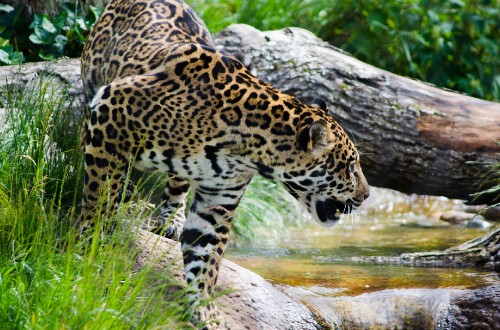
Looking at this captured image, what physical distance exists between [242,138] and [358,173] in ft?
2.70

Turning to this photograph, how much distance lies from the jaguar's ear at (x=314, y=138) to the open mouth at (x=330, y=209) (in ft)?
1.27

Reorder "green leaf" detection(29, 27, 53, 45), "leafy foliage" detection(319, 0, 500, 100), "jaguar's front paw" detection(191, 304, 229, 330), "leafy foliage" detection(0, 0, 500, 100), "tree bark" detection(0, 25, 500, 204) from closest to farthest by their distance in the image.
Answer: "jaguar's front paw" detection(191, 304, 229, 330) → "tree bark" detection(0, 25, 500, 204) → "green leaf" detection(29, 27, 53, 45) → "leafy foliage" detection(0, 0, 500, 100) → "leafy foliage" detection(319, 0, 500, 100)

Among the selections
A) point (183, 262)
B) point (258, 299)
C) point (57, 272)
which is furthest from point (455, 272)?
point (57, 272)

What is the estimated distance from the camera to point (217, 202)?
5922mm

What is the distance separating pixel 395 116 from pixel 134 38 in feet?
9.27

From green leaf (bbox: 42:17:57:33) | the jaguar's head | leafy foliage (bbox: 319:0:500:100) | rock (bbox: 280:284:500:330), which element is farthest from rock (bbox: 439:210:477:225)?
green leaf (bbox: 42:17:57:33)

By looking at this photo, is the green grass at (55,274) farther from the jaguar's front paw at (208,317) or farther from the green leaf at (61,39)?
the green leaf at (61,39)

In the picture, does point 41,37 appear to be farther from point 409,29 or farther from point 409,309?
point 409,29

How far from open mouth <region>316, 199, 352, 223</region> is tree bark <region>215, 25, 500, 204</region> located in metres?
2.34

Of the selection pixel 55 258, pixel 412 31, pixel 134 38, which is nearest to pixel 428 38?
pixel 412 31

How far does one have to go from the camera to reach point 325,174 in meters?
5.69

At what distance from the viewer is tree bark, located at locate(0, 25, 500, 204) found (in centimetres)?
816

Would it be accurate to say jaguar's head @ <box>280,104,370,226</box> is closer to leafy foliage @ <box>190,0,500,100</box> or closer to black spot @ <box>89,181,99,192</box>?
black spot @ <box>89,181,99,192</box>

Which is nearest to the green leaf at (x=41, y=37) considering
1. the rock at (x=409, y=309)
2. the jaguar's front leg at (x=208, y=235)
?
the jaguar's front leg at (x=208, y=235)
